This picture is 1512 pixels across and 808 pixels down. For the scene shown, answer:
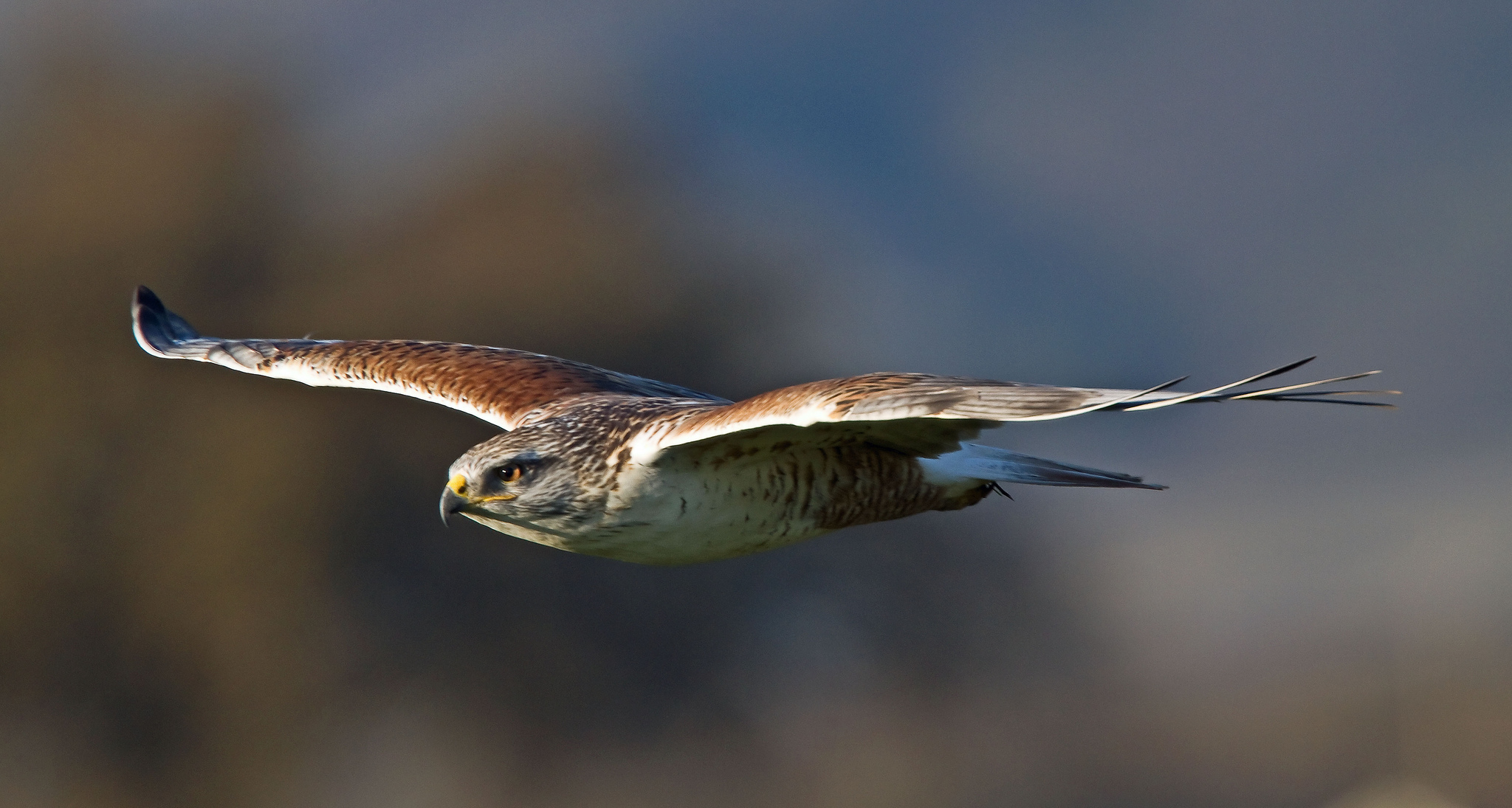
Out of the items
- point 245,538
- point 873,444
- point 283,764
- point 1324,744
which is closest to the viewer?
point 873,444

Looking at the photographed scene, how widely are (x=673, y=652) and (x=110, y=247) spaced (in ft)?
44.3

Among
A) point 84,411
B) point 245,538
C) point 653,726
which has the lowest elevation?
point 653,726

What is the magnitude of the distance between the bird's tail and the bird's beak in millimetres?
1904

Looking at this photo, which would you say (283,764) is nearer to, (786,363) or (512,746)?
(512,746)

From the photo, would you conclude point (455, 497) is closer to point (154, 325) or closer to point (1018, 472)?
point (1018, 472)

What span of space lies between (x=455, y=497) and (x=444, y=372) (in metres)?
1.78

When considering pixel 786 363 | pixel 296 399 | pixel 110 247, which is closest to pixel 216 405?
pixel 296 399

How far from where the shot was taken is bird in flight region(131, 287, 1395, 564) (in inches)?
173

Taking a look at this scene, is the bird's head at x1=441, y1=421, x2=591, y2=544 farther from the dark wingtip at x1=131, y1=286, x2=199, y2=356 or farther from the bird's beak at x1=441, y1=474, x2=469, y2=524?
the dark wingtip at x1=131, y1=286, x2=199, y2=356

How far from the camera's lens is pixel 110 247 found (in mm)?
26688

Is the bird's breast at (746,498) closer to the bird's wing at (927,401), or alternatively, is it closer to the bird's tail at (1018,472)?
the bird's tail at (1018,472)

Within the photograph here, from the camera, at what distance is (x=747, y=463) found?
5316mm

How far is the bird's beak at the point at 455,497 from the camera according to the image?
17.2ft

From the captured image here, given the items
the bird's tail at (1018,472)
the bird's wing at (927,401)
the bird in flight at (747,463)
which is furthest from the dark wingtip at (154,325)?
the bird's tail at (1018,472)
